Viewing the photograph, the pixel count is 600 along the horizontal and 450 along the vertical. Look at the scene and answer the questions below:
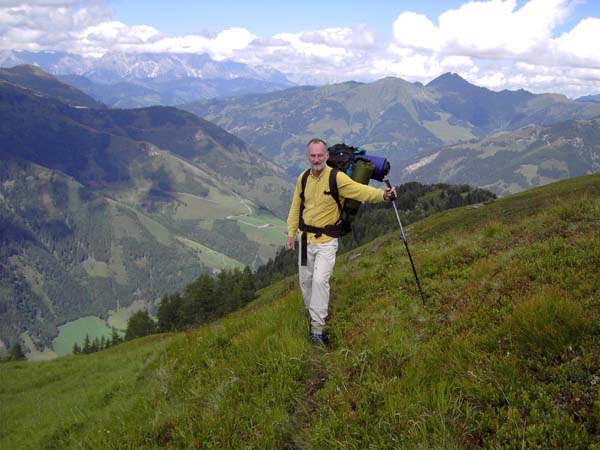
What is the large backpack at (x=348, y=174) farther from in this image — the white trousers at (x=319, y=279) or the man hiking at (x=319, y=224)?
the white trousers at (x=319, y=279)

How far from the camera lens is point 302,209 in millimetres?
9180

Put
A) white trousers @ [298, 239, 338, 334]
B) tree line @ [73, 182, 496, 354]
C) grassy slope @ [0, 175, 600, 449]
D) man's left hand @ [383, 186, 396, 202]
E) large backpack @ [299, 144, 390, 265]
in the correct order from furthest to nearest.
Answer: tree line @ [73, 182, 496, 354]
large backpack @ [299, 144, 390, 265]
white trousers @ [298, 239, 338, 334]
man's left hand @ [383, 186, 396, 202]
grassy slope @ [0, 175, 600, 449]

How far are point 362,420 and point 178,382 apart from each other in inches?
189

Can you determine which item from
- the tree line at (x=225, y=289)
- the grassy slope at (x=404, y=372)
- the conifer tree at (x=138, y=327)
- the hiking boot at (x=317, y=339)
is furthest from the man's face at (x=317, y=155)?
the conifer tree at (x=138, y=327)

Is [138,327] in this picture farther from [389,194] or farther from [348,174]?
[389,194]

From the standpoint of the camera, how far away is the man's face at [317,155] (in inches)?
325

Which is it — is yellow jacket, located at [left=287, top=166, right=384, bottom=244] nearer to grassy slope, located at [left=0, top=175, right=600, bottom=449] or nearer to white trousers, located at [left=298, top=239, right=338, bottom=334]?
white trousers, located at [left=298, top=239, right=338, bottom=334]

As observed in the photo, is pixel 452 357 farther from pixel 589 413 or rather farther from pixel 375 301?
pixel 375 301

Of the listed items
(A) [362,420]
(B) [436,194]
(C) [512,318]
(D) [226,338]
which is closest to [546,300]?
(C) [512,318]

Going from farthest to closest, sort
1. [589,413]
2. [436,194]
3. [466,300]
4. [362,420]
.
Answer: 1. [436,194]
2. [466,300]
3. [362,420]
4. [589,413]

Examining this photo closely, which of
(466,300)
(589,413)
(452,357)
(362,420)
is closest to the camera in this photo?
(589,413)

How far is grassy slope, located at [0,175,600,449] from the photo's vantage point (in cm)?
454

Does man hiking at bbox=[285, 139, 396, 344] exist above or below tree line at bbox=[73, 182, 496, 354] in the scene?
above

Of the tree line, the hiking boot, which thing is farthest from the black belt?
the tree line
